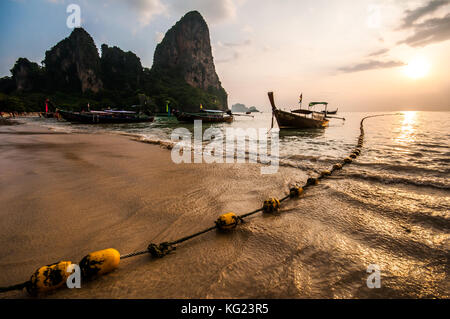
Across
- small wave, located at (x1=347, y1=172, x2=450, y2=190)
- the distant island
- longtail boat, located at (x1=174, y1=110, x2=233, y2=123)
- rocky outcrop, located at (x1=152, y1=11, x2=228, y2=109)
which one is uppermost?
rocky outcrop, located at (x1=152, y1=11, x2=228, y2=109)

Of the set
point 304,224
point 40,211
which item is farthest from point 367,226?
point 40,211

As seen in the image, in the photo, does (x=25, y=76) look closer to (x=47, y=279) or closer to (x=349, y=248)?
(x=47, y=279)

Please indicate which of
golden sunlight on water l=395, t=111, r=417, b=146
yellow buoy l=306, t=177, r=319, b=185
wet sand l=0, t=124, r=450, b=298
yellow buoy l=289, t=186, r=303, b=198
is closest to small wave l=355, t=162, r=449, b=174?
wet sand l=0, t=124, r=450, b=298

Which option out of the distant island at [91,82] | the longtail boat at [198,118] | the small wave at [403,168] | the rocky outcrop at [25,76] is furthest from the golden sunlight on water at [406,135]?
the rocky outcrop at [25,76]

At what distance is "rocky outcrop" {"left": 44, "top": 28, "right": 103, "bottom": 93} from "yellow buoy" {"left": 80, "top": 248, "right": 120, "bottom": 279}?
118186 mm

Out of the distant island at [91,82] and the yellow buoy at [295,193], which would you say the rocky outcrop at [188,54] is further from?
the yellow buoy at [295,193]

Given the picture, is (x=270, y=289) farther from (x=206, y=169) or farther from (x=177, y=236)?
(x=206, y=169)

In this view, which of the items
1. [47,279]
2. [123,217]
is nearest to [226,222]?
[123,217]

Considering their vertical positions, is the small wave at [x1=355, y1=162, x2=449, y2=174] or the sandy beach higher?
the small wave at [x1=355, y1=162, x2=449, y2=174]

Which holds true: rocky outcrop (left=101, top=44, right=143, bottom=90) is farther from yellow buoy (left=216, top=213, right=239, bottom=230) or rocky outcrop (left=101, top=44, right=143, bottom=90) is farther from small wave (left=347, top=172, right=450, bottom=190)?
yellow buoy (left=216, top=213, right=239, bottom=230)

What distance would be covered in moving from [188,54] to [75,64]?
6609cm

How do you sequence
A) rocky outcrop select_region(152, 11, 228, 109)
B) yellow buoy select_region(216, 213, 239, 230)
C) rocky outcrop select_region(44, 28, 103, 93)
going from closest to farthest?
yellow buoy select_region(216, 213, 239, 230) → rocky outcrop select_region(44, 28, 103, 93) → rocky outcrop select_region(152, 11, 228, 109)

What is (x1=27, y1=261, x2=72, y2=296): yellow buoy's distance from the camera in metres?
1.62
